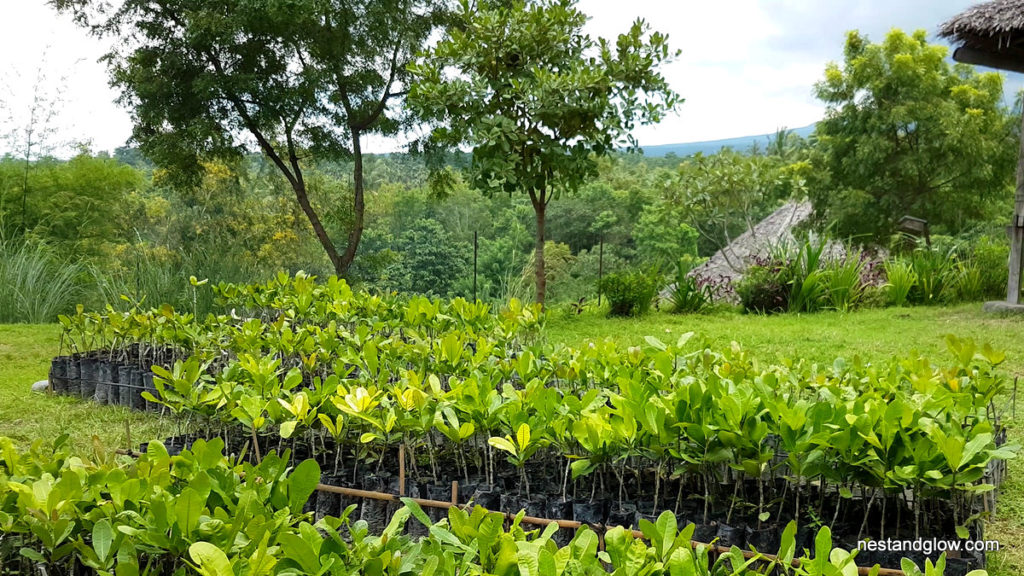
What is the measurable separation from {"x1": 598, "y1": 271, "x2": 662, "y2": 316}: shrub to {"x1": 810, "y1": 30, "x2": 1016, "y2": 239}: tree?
7.74 metres

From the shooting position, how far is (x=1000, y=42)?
7.17m

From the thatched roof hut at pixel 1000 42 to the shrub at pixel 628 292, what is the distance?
3224 mm

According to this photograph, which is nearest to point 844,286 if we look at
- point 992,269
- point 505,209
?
point 992,269

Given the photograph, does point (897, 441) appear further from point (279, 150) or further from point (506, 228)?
point (506, 228)

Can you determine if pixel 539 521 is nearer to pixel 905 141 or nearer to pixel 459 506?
pixel 459 506

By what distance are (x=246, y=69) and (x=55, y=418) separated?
5.65m

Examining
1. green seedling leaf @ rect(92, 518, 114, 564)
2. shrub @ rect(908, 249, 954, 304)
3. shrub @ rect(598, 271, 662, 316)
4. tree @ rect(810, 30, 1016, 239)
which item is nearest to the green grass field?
shrub @ rect(598, 271, 662, 316)

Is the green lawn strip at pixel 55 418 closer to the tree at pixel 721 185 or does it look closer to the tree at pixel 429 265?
the tree at pixel 721 185

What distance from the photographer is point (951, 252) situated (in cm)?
851

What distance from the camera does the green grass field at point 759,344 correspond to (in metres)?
2.91

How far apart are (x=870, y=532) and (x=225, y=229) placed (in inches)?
511

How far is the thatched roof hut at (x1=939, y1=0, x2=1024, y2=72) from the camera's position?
7.03 m

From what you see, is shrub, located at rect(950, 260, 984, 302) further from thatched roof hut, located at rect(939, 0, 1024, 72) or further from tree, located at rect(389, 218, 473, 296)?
tree, located at rect(389, 218, 473, 296)

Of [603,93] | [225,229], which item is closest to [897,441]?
[603,93]
